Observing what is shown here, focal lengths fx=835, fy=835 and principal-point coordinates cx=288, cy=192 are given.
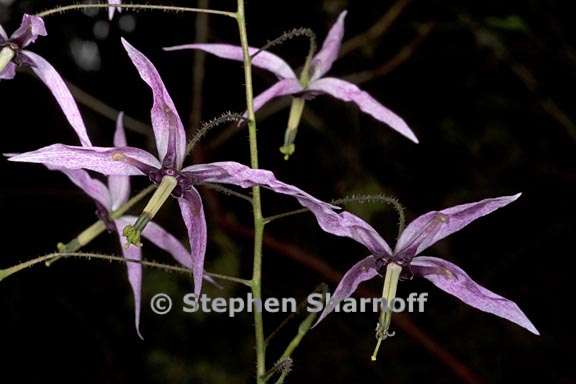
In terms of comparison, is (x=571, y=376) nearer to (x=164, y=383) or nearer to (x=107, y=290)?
(x=164, y=383)

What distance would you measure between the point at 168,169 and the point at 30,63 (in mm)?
340

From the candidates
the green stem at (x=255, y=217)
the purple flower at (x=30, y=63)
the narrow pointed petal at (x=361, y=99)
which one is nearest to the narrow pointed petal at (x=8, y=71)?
the purple flower at (x=30, y=63)

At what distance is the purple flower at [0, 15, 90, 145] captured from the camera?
1.43 metres

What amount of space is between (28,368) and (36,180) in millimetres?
819

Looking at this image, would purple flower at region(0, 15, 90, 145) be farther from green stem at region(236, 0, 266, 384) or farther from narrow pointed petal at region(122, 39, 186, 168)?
green stem at region(236, 0, 266, 384)

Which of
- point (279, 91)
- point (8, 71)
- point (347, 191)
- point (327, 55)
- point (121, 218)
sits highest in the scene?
point (347, 191)

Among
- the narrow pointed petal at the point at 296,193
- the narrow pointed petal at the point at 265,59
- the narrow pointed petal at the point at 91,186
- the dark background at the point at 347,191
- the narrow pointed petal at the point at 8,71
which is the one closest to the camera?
the narrow pointed petal at the point at 296,193

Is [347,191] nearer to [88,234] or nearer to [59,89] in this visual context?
[88,234]

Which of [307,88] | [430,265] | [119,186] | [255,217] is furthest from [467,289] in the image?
[119,186]

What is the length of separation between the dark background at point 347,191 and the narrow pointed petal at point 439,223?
202cm

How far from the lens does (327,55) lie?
1.78 meters

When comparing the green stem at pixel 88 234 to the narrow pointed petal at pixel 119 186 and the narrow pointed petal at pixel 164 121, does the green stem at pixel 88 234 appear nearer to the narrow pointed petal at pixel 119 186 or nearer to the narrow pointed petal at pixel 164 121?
the narrow pointed petal at pixel 119 186

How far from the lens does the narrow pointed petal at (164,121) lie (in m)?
1.29

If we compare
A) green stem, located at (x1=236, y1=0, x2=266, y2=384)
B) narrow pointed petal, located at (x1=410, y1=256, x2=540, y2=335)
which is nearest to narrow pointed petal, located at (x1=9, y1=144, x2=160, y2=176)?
green stem, located at (x1=236, y1=0, x2=266, y2=384)
